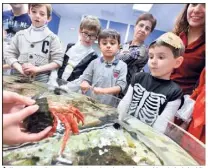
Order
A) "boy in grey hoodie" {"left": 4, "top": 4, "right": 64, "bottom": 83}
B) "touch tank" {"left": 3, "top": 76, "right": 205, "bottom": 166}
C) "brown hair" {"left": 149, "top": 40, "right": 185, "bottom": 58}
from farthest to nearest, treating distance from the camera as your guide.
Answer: "boy in grey hoodie" {"left": 4, "top": 4, "right": 64, "bottom": 83} → "brown hair" {"left": 149, "top": 40, "right": 185, "bottom": 58} → "touch tank" {"left": 3, "top": 76, "right": 205, "bottom": 166}

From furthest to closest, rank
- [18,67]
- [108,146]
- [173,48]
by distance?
[18,67]
[173,48]
[108,146]

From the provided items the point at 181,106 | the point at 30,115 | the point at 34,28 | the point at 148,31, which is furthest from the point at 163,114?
the point at 34,28

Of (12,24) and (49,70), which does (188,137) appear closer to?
(49,70)

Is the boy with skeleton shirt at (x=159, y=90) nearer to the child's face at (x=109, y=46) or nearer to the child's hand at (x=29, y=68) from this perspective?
the child's face at (x=109, y=46)

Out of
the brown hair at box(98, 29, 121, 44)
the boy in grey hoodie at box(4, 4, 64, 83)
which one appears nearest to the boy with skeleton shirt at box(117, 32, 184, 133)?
the brown hair at box(98, 29, 121, 44)

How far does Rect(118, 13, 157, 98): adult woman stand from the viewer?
720 millimetres

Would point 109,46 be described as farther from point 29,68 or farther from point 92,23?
point 29,68

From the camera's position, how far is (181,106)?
0.65 metres

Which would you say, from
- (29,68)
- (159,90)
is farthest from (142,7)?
(29,68)

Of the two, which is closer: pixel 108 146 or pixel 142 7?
pixel 108 146

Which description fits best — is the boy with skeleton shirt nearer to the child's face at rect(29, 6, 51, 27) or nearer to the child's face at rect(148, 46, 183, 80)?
the child's face at rect(148, 46, 183, 80)

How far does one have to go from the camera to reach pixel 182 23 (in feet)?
2.32

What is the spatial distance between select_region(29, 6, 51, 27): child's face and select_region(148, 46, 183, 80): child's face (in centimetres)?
33

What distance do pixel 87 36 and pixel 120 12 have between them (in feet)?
0.42
